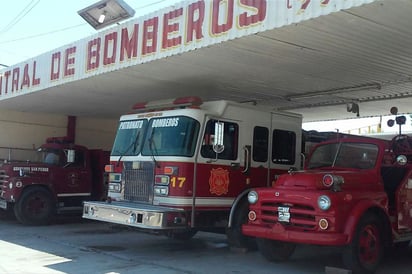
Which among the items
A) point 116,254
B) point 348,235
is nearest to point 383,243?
point 348,235

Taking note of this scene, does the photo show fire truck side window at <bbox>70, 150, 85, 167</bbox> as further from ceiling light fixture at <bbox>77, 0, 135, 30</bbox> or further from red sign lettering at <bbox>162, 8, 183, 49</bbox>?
red sign lettering at <bbox>162, 8, 183, 49</bbox>

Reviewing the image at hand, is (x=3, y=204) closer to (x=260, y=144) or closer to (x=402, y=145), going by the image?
(x=260, y=144)

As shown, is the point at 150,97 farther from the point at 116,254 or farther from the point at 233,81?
the point at 116,254

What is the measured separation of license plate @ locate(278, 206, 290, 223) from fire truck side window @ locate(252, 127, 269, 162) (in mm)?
2302

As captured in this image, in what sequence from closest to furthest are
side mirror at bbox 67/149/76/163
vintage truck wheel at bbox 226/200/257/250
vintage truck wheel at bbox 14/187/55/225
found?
vintage truck wheel at bbox 226/200/257/250 < vintage truck wheel at bbox 14/187/55/225 < side mirror at bbox 67/149/76/163

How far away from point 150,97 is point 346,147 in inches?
236

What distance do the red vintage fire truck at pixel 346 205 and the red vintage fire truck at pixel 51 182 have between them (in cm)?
592

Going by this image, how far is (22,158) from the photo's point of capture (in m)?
17.5

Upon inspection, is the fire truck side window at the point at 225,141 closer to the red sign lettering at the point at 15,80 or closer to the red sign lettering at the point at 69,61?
the red sign lettering at the point at 69,61

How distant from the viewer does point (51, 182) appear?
14453mm

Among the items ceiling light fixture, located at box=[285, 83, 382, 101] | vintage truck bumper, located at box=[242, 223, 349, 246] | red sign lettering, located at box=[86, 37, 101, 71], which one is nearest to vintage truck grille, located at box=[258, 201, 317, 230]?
vintage truck bumper, located at box=[242, 223, 349, 246]

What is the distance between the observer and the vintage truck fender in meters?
7.48

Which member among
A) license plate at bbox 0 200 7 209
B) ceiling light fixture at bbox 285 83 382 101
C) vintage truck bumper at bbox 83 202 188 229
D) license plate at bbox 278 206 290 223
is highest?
ceiling light fixture at bbox 285 83 382 101

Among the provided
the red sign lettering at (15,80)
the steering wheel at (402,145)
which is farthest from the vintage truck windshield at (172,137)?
the red sign lettering at (15,80)
